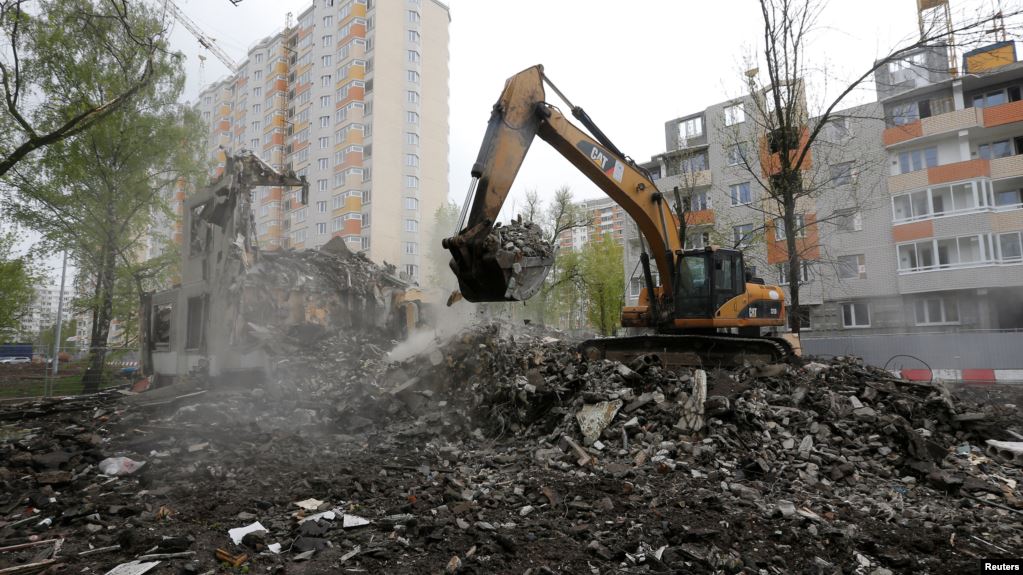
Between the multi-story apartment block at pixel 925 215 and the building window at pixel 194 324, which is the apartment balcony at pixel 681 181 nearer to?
the multi-story apartment block at pixel 925 215

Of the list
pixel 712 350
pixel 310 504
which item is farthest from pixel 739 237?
pixel 310 504

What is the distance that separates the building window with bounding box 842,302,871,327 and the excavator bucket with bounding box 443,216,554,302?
23662 mm

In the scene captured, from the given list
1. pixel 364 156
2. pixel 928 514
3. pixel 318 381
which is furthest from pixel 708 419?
pixel 364 156

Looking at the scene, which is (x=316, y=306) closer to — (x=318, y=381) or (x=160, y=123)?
(x=318, y=381)

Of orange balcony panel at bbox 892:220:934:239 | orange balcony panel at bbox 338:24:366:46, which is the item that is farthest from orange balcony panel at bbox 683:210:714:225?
orange balcony panel at bbox 338:24:366:46

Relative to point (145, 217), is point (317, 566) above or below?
below

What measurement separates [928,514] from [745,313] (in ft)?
14.4

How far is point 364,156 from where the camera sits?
40.0 metres

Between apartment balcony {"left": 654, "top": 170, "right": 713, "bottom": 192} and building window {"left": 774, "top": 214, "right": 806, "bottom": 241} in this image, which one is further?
apartment balcony {"left": 654, "top": 170, "right": 713, "bottom": 192}

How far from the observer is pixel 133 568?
3.51 meters

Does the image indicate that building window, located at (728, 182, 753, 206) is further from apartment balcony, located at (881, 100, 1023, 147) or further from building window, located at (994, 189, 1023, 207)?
building window, located at (994, 189, 1023, 207)

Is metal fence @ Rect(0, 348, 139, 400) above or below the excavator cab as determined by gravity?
below

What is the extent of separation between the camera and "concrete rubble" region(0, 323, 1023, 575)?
12.2 ft

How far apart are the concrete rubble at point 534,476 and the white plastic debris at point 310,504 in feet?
0.07
